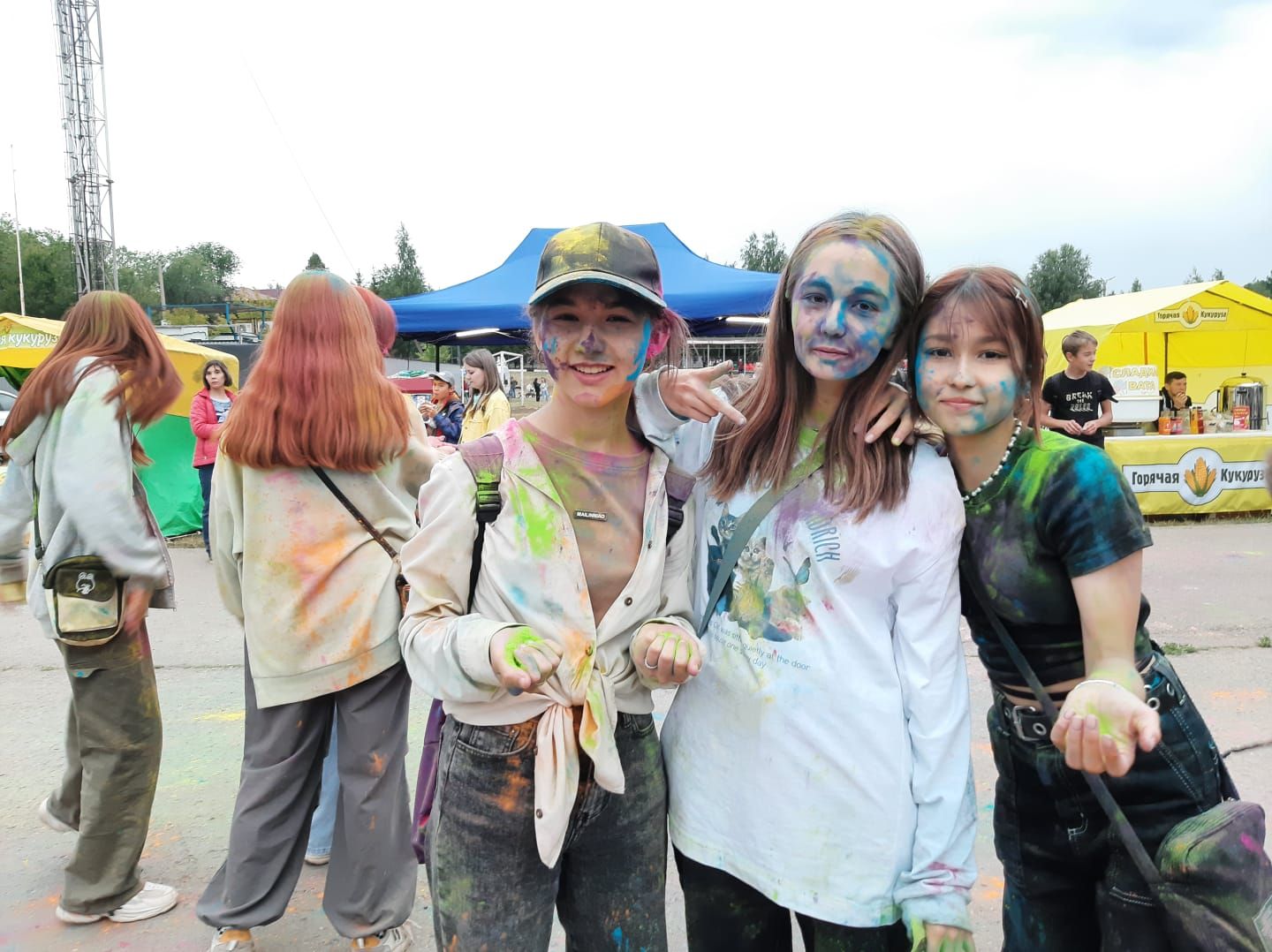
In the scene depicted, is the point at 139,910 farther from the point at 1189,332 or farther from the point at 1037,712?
the point at 1189,332

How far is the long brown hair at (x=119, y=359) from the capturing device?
2.48 meters

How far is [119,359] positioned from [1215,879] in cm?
304

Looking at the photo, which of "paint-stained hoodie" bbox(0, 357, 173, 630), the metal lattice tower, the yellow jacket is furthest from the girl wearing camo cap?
the metal lattice tower

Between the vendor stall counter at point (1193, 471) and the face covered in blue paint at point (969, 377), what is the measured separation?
8313 mm

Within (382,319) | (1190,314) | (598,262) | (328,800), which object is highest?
(1190,314)

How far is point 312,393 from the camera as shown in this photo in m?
2.32

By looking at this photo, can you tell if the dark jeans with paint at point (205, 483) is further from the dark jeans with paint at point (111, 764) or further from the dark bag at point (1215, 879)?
the dark bag at point (1215, 879)

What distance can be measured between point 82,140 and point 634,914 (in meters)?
35.4

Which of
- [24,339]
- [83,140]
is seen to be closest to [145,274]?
[83,140]

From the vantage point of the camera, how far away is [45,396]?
2428mm

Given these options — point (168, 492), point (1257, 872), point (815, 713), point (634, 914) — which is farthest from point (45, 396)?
point (168, 492)

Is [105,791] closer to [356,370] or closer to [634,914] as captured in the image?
[356,370]

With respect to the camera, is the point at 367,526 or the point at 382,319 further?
the point at 382,319

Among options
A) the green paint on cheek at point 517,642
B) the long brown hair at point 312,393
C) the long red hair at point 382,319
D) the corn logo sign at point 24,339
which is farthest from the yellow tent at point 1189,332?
the corn logo sign at point 24,339
